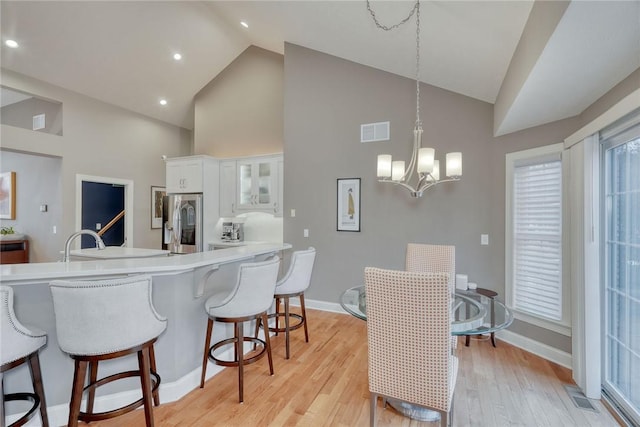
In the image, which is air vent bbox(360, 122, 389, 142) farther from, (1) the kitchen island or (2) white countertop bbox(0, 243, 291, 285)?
(2) white countertop bbox(0, 243, 291, 285)

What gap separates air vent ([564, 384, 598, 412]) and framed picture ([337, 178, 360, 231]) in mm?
2542

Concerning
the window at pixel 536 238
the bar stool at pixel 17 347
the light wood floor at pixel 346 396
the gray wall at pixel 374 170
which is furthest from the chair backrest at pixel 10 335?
the window at pixel 536 238

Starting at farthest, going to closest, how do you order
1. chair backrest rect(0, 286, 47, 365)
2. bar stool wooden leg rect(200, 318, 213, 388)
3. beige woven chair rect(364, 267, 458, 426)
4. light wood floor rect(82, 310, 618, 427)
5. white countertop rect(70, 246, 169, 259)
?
white countertop rect(70, 246, 169, 259) → bar stool wooden leg rect(200, 318, 213, 388) → light wood floor rect(82, 310, 618, 427) → beige woven chair rect(364, 267, 458, 426) → chair backrest rect(0, 286, 47, 365)

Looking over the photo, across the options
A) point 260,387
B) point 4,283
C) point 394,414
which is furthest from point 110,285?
point 394,414

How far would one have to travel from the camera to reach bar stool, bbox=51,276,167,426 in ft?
4.79

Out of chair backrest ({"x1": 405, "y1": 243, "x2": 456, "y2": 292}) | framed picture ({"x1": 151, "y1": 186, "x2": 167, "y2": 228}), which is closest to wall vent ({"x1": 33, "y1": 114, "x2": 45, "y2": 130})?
framed picture ({"x1": 151, "y1": 186, "x2": 167, "y2": 228})

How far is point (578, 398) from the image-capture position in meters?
2.20

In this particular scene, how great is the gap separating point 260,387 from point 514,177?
10.4 ft

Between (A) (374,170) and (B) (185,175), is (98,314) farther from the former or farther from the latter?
(B) (185,175)

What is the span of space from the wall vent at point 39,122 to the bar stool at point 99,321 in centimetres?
520

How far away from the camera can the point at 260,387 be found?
2.31 metres

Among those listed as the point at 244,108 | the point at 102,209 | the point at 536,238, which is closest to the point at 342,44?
the point at 244,108

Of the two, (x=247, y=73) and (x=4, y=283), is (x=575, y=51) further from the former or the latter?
(x=247, y=73)

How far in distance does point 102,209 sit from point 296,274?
4744 millimetres
